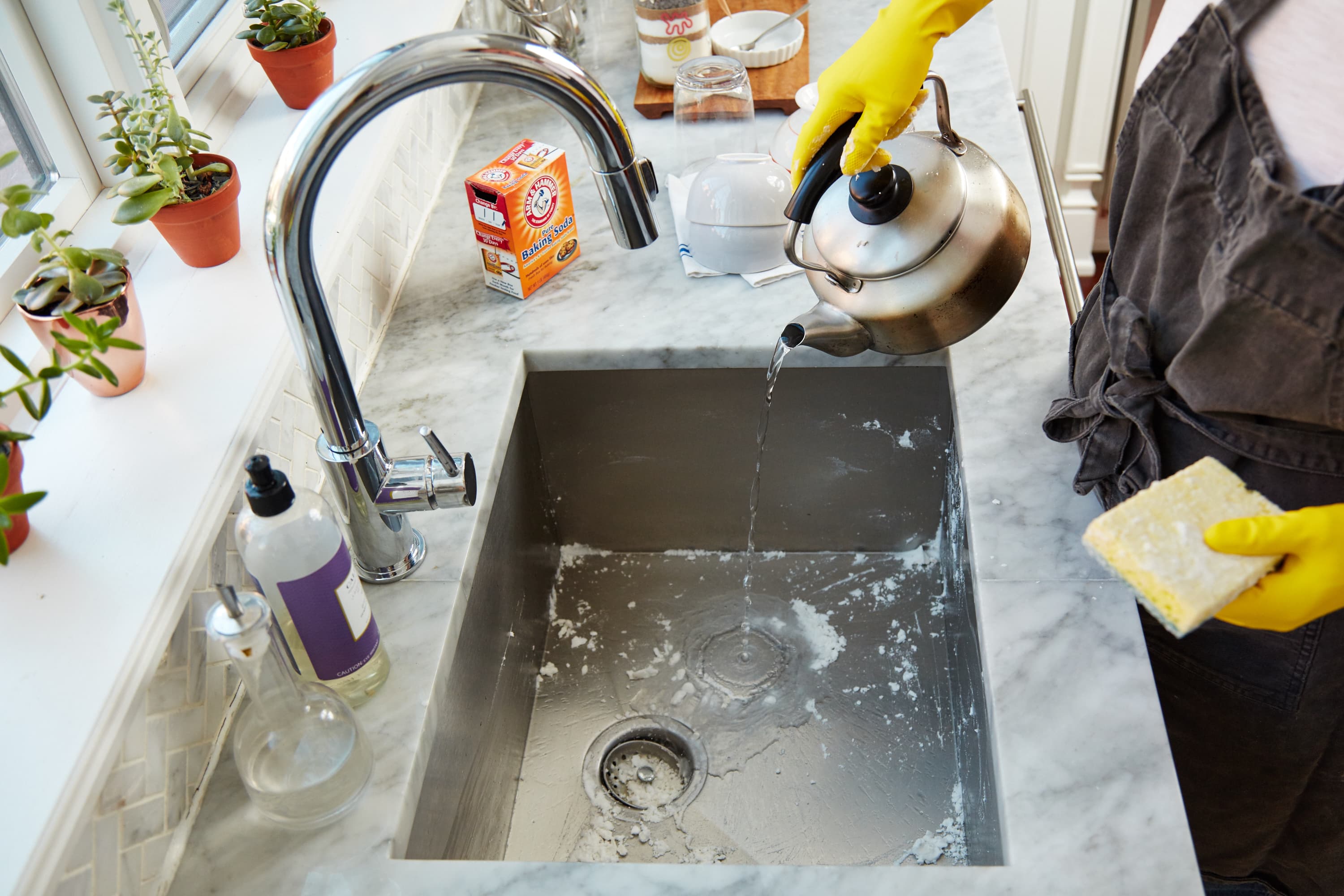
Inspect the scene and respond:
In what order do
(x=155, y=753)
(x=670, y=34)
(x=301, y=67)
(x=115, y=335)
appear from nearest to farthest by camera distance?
(x=155, y=753) → (x=115, y=335) → (x=301, y=67) → (x=670, y=34)

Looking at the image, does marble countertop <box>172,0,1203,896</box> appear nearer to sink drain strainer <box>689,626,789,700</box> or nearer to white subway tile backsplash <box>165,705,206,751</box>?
white subway tile backsplash <box>165,705,206,751</box>

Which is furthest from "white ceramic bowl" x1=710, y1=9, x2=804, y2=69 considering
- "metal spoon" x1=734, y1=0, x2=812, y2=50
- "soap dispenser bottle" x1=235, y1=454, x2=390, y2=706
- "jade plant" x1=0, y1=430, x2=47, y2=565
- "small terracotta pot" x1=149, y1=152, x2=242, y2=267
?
"jade plant" x1=0, y1=430, x2=47, y2=565

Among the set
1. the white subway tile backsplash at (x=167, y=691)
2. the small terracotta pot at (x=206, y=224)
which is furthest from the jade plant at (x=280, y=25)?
the white subway tile backsplash at (x=167, y=691)

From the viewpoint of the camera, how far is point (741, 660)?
1.18 m

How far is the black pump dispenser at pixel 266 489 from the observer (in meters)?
0.70

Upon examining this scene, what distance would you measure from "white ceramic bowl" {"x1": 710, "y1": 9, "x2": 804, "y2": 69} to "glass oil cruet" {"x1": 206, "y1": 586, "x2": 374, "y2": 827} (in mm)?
1169

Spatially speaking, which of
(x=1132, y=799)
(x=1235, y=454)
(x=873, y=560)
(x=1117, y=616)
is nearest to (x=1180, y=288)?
(x=1235, y=454)

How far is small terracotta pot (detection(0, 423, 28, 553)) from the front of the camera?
73cm

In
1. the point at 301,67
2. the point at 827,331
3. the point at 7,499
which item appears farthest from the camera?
the point at 301,67

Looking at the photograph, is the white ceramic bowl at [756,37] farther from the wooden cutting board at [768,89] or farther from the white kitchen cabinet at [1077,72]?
the white kitchen cabinet at [1077,72]

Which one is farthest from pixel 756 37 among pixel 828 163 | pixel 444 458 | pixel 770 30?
pixel 444 458

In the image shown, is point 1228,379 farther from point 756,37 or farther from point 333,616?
point 756,37

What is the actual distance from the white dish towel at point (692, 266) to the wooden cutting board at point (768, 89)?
250mm

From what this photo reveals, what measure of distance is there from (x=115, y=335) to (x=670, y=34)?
3.24ft
